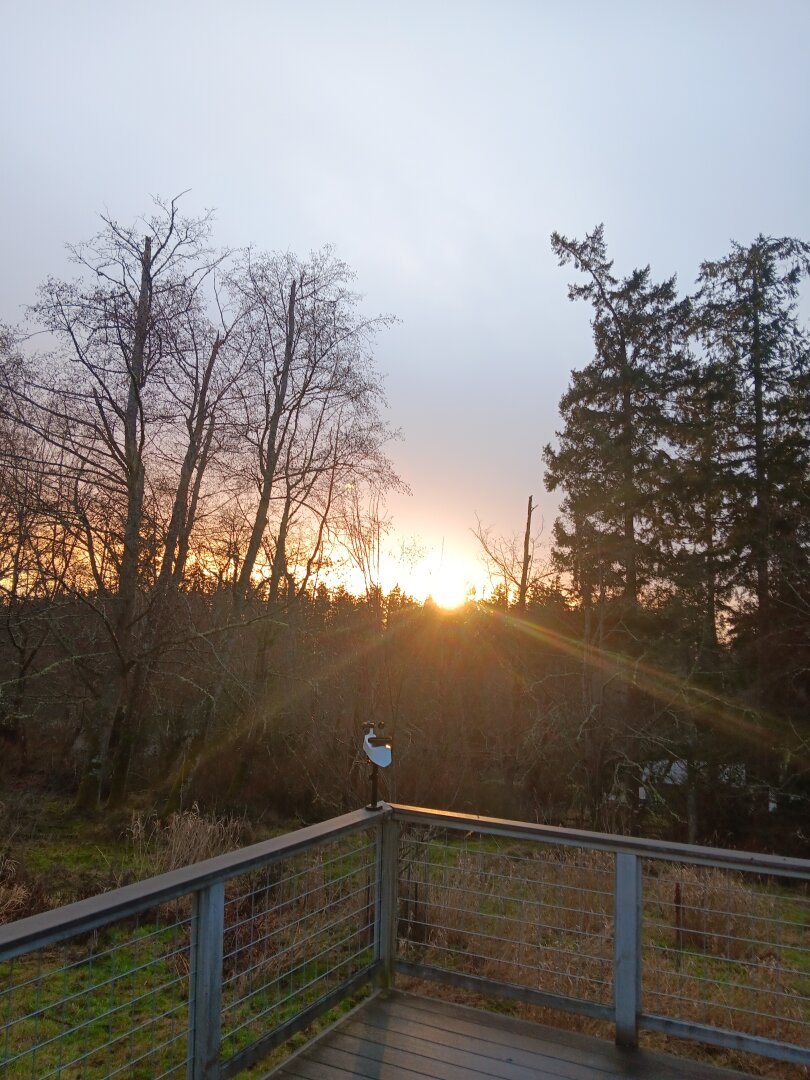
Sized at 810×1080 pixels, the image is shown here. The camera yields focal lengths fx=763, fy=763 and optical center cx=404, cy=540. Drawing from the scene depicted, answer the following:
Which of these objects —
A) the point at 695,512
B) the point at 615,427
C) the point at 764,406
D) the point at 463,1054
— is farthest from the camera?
the point at 615,427

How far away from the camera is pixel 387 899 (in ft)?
11.4

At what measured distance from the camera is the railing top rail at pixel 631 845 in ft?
8.70

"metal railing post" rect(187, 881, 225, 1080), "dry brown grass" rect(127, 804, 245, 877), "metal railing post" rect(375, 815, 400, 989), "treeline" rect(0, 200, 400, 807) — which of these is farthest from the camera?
"treeline" rect(0, 200, 400, 807)

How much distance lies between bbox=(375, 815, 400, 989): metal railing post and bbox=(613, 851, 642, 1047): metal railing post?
102 centimetres

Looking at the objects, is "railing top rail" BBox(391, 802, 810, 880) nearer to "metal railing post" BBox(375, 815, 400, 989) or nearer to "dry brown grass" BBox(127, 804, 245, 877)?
"metal railing post" BBox(375, 815, 400, 989)

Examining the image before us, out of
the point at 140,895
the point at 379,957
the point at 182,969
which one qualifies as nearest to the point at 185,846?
the point at 182,969

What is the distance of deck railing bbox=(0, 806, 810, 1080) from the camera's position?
7.73 feet

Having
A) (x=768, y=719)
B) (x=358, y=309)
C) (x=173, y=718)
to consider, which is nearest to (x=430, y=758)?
(x=173, y=718)

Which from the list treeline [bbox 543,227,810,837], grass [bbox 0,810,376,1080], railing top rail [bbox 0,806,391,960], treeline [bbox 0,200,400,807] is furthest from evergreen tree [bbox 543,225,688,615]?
railing top rail [bbox 0,806,391,960]

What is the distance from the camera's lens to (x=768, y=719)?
13.0m

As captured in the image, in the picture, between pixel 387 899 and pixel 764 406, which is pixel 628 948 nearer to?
pixel 387 899

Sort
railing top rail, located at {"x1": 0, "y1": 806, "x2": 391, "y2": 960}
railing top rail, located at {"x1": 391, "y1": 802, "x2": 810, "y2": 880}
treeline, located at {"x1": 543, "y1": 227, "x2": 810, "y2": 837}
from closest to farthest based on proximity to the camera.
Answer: railing top rail, located at {"x1": 0, "y1": 806, "x2": 391, "y2": 960} < railing top rail, located at {"x1": 391, "y1": 802, "x2": 810, "y2": 880} < treeline, located at {"x1": 543, "y1": 227, "x2": 810, "y2": 837}

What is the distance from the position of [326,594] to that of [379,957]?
8.60 meters

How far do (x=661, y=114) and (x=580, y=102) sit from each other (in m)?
0.69
